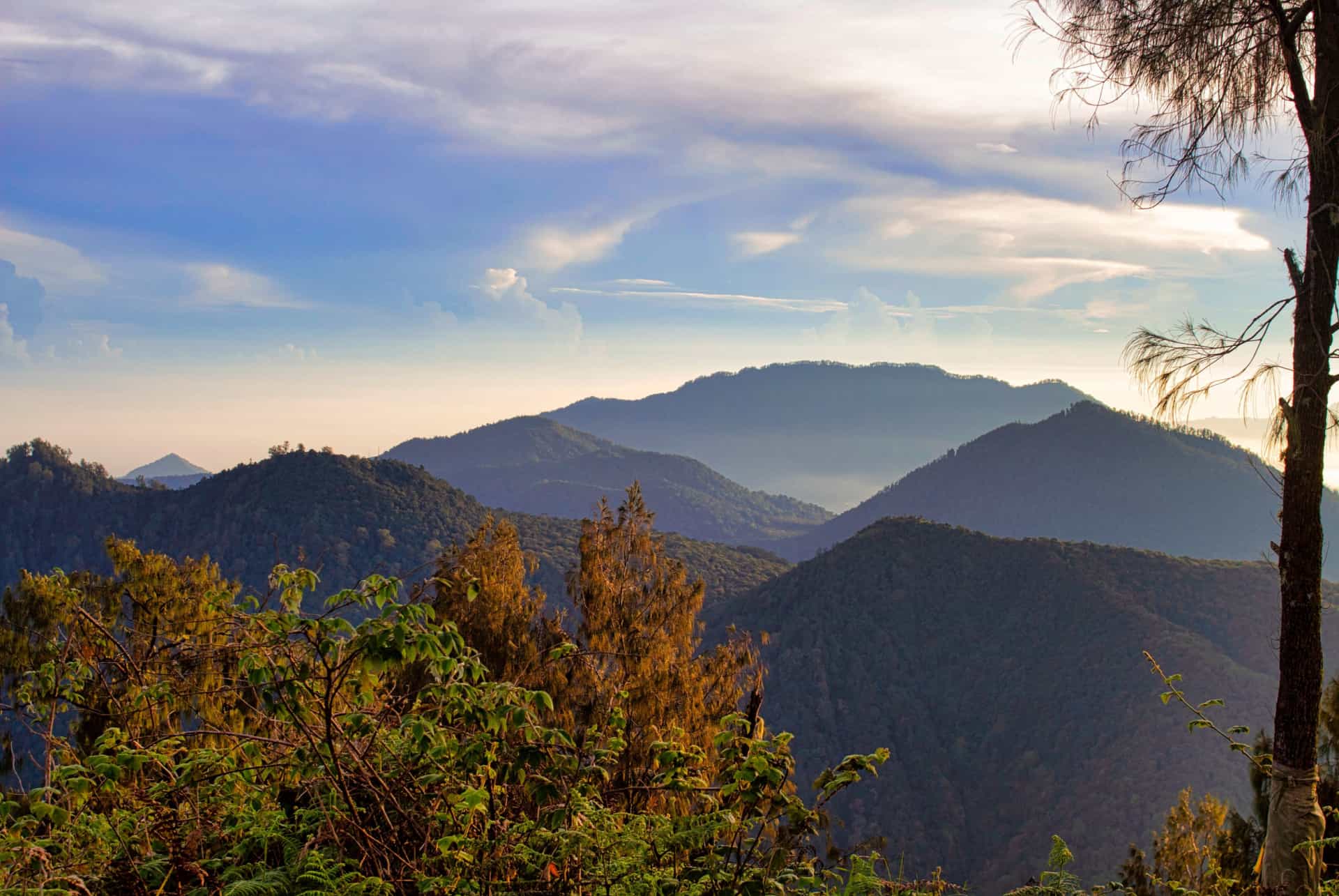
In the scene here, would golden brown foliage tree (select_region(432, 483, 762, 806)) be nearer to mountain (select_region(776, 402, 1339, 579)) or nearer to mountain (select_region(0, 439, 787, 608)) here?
mountain (select_region(0, 439, 787, 608))

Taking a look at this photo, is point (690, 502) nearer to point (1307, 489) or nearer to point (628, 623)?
point (628, 623)

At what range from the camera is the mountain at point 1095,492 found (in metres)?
123

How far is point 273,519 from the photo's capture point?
71125 millimetres

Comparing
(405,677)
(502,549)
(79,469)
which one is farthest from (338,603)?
(79,469)

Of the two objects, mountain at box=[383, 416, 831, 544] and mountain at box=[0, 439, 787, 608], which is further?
mountain at box=[383, 416, 831, 544]

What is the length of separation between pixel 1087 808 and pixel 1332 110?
38.5 meters

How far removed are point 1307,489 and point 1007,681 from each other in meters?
48.3

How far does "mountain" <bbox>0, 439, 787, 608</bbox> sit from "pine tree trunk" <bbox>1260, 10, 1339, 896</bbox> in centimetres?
A: 5850

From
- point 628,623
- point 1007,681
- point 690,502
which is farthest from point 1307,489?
point 690,502

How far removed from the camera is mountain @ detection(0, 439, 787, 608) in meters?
67.6

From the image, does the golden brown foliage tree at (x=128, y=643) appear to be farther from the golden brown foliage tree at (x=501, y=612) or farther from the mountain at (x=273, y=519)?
the mountain at (x=273, y=519)

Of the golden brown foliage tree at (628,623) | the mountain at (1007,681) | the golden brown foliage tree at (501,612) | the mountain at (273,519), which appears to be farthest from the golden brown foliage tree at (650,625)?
the mountain at (273,519)

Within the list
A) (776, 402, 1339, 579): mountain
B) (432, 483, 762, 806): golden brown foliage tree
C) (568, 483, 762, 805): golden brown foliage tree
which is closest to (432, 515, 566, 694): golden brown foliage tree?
(432, 483, 762, 806): golden brown foliage tree

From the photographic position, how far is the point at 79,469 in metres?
81.9
